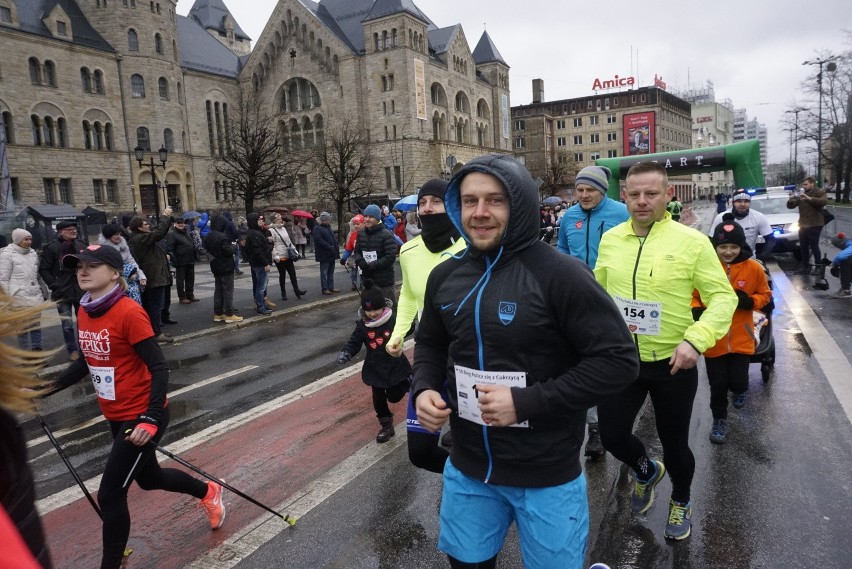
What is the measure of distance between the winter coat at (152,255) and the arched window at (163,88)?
44.2 metres

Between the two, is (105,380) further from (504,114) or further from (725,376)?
(504,114)

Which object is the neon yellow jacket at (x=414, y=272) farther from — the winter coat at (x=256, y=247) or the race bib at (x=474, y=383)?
the winter coat at (x=256, y=247)

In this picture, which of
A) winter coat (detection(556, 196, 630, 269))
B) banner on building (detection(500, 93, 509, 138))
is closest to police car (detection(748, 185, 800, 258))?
winter coat (detection(556, 196, 630, 269))

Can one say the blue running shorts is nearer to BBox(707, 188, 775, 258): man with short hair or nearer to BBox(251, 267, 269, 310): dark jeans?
BBox(707, 188, 775, 258): man with short hair

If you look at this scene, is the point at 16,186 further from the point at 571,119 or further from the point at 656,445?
the point at 571,119

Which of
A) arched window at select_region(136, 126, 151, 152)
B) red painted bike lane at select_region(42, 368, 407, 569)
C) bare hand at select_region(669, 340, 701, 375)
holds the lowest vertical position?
red painted bike lane at select_region(42, 368, 407, 569)

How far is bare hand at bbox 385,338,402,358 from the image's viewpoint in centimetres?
434

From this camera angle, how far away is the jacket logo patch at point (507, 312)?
6.92 feet

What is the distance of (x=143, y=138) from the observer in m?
48.3

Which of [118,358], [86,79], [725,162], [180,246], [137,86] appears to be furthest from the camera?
[137,86]

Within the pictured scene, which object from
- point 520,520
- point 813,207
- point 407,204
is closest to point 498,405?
point 520,520

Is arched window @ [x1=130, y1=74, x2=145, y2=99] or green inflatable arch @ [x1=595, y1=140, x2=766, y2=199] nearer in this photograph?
green inflatable arch @ [x1=595, y1=140, x2=766, y2=199]

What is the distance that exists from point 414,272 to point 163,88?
52326mm

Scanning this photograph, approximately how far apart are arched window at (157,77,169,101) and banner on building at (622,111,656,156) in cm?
7455
